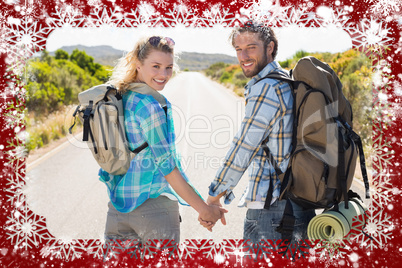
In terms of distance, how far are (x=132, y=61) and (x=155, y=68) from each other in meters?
0.15

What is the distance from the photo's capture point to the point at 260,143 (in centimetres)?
213

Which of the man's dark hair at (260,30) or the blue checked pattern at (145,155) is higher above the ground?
the man's dark hair at (260,30)

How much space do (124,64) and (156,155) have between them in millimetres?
635

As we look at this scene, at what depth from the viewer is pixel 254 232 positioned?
87.2 inches

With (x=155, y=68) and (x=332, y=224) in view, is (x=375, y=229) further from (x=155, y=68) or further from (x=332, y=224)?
(x=155, y=68)

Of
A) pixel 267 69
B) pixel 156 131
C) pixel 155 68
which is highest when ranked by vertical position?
pixel 267 69

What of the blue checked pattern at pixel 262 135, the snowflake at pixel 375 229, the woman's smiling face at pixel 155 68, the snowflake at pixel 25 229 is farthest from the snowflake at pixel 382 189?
the snowflake at pixel 25 229

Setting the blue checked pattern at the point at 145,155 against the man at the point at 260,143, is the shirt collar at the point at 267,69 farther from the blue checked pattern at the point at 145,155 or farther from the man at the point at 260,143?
the blue checked pattern at the point at 145,155

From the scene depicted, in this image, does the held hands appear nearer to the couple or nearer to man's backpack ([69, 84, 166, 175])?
the couple

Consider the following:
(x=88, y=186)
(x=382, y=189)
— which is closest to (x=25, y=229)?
(x=382, y=189)

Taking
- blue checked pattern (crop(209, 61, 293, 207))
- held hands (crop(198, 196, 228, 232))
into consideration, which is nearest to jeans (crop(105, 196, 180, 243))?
held hands (crop(198, 196, 228, 232))

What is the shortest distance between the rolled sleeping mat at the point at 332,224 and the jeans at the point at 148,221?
2.55ft

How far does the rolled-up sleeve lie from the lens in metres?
2.10

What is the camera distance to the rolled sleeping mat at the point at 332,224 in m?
2.03
